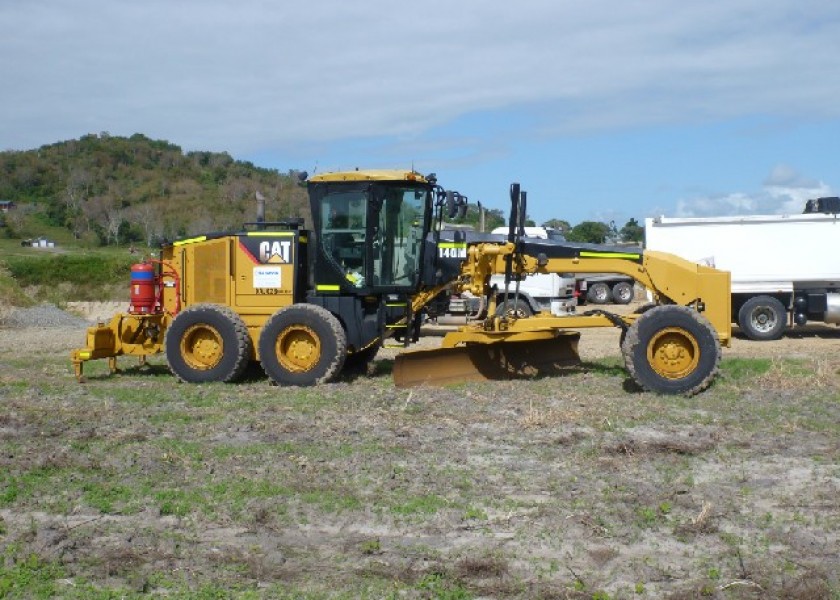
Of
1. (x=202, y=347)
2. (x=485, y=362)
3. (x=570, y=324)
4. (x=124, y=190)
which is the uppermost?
(x=124, y=190)

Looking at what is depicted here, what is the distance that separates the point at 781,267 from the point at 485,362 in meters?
10.2

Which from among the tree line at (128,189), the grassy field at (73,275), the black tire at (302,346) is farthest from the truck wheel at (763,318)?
the tree line at (128,189)

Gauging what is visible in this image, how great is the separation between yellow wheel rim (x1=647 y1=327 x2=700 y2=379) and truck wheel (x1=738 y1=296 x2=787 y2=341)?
9560 millimetres

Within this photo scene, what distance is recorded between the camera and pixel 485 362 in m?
13.5

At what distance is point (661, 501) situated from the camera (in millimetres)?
7461

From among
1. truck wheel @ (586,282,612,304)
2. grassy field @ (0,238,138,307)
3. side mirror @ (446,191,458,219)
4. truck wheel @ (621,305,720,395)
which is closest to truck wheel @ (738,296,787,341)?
truck wheel @ (621,305,720,395)

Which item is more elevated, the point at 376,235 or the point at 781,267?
the point at 376,235

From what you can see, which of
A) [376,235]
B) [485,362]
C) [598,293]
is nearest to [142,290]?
[376,235]

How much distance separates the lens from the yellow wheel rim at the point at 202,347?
13.8 meters

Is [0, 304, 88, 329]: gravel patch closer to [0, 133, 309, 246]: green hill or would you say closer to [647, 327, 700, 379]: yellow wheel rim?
[647, 327, 700, 379]: yellow wheel rim

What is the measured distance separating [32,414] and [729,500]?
729 centimetres

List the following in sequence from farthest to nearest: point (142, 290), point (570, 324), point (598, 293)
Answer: point (598, 293), point (142, 290), point (570, 324)

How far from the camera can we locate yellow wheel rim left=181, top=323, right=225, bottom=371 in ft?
45.4

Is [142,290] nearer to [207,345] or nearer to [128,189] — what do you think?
[207,345]
